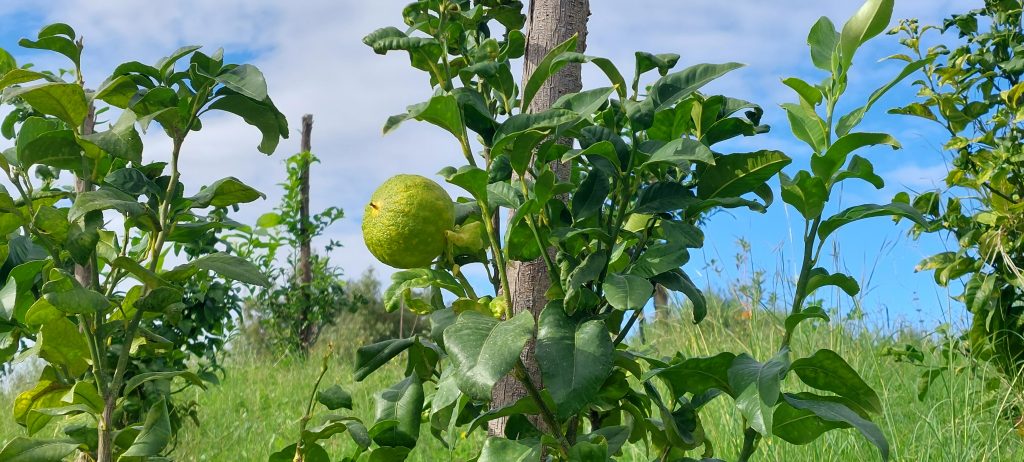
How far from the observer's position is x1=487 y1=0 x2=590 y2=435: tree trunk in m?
1.48

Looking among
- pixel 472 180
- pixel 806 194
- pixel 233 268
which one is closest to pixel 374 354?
pixel 233 268

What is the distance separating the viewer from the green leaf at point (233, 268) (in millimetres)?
1392

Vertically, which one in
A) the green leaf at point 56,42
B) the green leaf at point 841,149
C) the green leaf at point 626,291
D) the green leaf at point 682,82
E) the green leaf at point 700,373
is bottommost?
the green leaf at point 700,373

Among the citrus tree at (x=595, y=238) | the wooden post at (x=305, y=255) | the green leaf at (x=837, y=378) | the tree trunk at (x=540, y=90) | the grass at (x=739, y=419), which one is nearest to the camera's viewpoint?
the citrus tree at (x=595, y=238)

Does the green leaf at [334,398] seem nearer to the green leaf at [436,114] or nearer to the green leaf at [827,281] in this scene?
the green leaf at [436,114]

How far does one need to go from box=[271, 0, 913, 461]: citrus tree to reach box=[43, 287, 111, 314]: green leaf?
376 millimetres

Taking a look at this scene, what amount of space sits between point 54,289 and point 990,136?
11.0 ft

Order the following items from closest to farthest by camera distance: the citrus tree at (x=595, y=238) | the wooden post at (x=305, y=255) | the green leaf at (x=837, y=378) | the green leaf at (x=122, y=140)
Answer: the citrus tree at (x=595, y=238), the green leaf at (x=837, y=378), the green leaf at (x=122, y=140), the wooden post at (x=305, y=255)

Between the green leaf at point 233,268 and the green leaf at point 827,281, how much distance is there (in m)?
0.84

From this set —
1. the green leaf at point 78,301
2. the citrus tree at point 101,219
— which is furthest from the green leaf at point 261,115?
the green leaf at point 78,301

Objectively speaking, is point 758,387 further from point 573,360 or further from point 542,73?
point 542,73

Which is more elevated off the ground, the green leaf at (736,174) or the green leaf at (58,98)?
the green leaf at (58,98)

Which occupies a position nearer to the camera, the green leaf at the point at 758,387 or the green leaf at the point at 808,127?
the green leaf at the point at 758,387

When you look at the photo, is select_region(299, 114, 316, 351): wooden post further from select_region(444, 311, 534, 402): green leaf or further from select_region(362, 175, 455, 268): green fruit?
select_region(444, 311, 534, 402): green leaf
